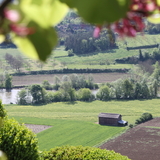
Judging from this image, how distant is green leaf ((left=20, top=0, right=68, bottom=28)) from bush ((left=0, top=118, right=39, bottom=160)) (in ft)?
20.2

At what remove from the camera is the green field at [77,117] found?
96.5ft

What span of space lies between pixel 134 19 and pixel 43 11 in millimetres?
157

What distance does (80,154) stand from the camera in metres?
8.24

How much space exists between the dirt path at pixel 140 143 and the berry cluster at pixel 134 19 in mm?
20394

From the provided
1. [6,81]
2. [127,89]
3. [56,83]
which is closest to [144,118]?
[127,89]

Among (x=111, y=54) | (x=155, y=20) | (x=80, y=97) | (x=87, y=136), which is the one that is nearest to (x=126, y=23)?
(x=155, y=20)

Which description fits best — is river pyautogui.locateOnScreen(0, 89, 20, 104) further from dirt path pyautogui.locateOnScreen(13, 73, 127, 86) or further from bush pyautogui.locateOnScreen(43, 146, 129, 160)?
bush pyautogui.locateOnScreen(43, 146, 129, 160)

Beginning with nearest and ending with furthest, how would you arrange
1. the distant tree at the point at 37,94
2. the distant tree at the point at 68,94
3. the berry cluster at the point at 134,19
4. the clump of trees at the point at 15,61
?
1. the berry cluster at the point at 134,19
2. the distant tree at the point at 37,94
3. the distant tree at the point at 68,94
4. the clump of trees at the point at 15,61

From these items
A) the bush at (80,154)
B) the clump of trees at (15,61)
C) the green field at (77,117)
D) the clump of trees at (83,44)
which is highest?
the clump of trees at (83,44)

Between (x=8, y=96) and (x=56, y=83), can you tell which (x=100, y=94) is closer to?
(x=56, y=83)

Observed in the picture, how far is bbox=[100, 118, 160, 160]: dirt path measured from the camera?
21062 millimetres

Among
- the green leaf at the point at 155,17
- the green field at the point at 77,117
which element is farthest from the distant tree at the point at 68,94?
the green leaf at the point at 155,17

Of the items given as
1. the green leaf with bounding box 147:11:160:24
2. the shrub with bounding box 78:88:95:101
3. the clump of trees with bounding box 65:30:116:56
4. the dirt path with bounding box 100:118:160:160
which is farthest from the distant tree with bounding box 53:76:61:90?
the green leaf with bounding box 147:11:160:24

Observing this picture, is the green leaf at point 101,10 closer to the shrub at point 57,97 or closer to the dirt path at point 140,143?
the dirt path at point 140,143
